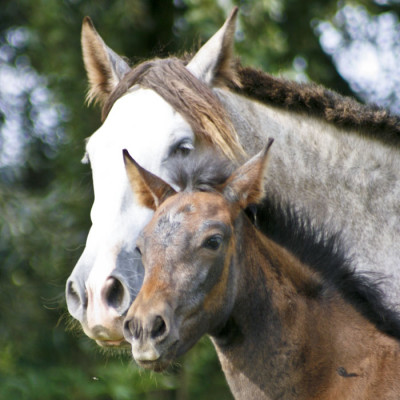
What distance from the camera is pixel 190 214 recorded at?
105 inches

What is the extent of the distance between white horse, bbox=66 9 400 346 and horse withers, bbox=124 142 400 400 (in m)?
0.35

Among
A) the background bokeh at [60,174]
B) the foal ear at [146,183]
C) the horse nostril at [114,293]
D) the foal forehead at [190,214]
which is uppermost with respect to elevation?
the foal forehead at [190,214]

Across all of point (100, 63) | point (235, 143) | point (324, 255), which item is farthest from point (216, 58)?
point (324, 255)

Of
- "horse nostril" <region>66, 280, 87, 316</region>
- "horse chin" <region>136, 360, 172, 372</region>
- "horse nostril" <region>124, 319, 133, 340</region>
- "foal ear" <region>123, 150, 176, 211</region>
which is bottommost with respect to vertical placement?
"horse nostril" <region>66, 280, 87, 316</region>

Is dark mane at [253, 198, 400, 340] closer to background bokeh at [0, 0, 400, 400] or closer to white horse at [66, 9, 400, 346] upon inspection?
white horse at [66, 9, 400, 346]

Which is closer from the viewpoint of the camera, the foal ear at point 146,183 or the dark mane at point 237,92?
the foal ear at point 146,183

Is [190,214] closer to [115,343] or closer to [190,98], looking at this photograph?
[115,343]

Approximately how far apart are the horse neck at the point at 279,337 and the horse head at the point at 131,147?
508 millimetres

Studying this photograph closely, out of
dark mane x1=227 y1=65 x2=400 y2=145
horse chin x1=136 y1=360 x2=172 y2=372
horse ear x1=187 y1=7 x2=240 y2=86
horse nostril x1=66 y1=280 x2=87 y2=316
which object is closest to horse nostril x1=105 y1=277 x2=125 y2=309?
horse nostril x1=66 y1=280 x2=87 y2=316

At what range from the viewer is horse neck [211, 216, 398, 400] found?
9.13 ft

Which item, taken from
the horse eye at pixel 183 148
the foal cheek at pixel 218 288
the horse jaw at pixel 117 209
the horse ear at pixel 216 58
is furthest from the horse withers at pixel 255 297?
the horse ear at pixel 216 58

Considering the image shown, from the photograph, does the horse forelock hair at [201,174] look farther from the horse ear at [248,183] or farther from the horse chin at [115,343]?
the horse chin at [115,343]

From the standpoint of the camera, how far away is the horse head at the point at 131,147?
10.00 feet

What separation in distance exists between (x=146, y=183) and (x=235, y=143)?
73 centimetres
